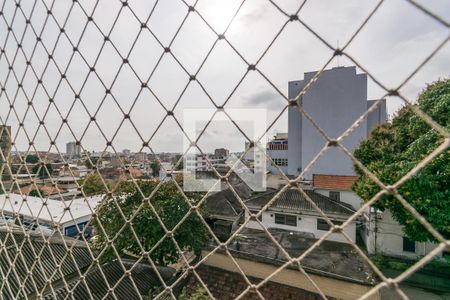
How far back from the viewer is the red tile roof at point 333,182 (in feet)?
20.2

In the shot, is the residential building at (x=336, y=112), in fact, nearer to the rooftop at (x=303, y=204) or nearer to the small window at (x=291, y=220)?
the rooftop at (x=303, y=204)

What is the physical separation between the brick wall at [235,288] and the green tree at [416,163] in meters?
1.50

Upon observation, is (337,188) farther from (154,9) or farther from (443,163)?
(154,9)

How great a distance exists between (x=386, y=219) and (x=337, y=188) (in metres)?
1.37

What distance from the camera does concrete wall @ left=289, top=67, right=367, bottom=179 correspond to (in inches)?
274

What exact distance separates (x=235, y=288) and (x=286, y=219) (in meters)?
2.95

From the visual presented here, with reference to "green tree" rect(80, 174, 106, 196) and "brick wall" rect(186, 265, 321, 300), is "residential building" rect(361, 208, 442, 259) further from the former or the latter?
"green tree" rect(80, 174, 106, 196)

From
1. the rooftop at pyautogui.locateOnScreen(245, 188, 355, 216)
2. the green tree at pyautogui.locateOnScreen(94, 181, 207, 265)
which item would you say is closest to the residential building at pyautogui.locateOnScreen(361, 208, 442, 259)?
the rooftop at pyautogui.locateOnScreen(245, 188, 355, 216)

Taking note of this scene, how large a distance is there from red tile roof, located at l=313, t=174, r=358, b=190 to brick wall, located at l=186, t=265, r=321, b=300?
3663 millimetres

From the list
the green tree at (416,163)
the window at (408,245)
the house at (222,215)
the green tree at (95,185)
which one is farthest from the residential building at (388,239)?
the green tree at (95,185)

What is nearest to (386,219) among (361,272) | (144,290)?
(361,272)

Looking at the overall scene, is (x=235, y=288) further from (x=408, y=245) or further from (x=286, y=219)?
(x=408, y=245)

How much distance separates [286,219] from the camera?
5.70 meters

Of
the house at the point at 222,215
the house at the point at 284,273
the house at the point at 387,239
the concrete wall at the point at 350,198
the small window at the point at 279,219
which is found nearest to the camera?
the house at the point at 284,273
